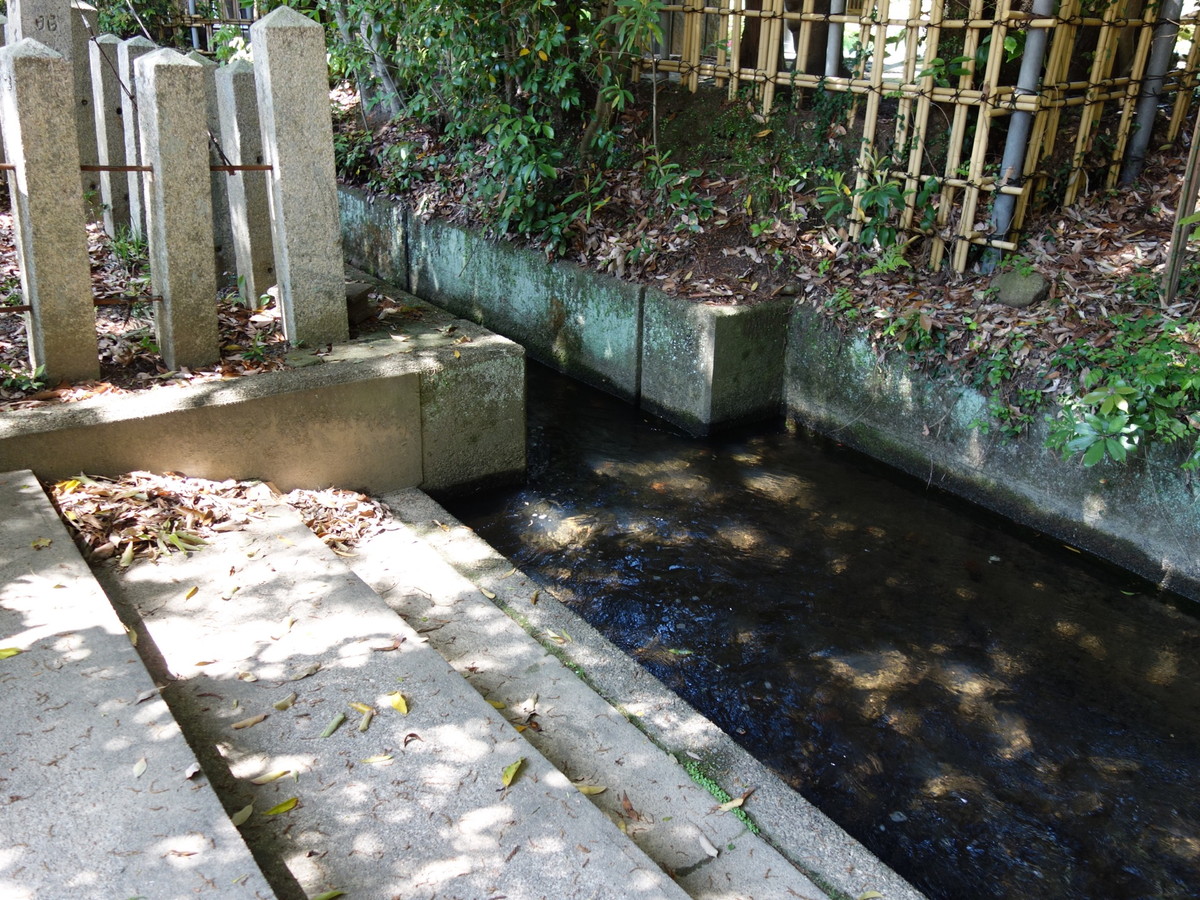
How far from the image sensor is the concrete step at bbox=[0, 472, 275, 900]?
7.27 feet

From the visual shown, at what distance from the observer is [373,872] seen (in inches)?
95.7

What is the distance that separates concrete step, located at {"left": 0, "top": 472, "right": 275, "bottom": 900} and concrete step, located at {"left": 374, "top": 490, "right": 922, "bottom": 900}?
105 centimetres

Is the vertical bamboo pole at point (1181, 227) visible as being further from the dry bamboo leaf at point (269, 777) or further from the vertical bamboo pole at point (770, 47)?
the dry bamboo leaf at point (269, 777)

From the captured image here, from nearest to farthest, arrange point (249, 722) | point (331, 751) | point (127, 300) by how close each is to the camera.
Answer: point (331, 751) < point (249, 722) < point (127, 300)

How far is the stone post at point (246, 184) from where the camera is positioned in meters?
5.30

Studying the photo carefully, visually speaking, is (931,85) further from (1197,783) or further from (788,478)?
(1197,783)

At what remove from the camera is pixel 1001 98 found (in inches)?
236

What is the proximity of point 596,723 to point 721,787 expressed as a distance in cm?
44

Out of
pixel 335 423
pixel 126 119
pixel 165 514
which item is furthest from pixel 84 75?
pixel 165 514

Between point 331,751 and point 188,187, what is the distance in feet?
9.46

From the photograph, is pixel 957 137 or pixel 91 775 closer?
pixel 91 775

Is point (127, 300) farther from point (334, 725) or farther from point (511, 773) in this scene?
point (511, 773)

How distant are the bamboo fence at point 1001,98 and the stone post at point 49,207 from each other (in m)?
4.67

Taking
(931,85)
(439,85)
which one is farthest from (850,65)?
(439,85)
